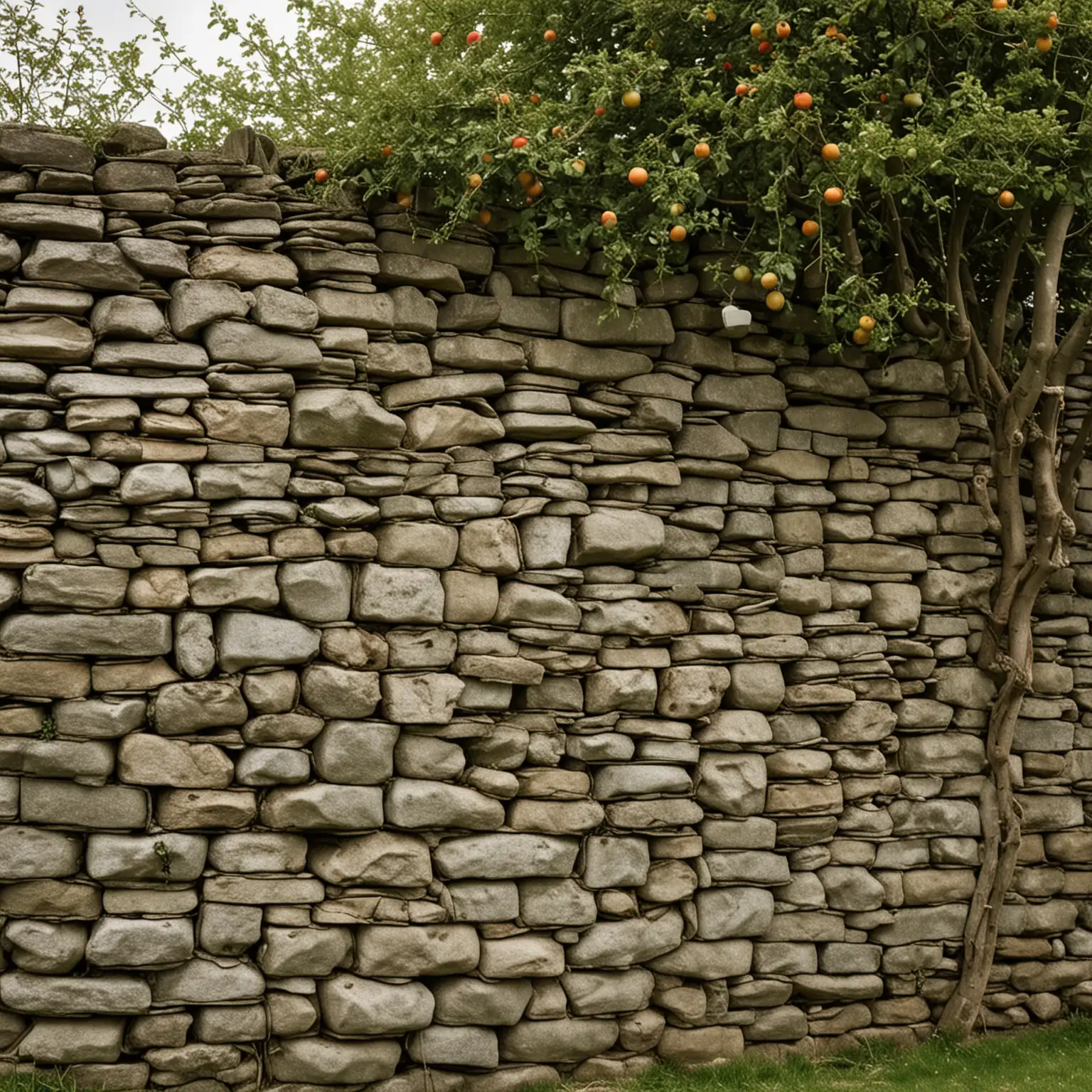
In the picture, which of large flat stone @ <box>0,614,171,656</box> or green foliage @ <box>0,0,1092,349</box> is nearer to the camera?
large flat stone @ <box>0,614,171,656</box>

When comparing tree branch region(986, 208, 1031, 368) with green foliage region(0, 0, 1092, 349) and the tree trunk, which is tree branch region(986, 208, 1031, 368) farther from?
the tree trunk

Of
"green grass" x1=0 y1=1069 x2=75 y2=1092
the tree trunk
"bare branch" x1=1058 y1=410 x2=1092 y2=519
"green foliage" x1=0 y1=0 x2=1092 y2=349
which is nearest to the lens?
"green grass" x1=0 y1=1069 x2=75 y2=1092

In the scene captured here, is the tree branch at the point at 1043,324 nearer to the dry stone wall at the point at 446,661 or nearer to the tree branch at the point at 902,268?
the dry stone wall at the point at 446,661

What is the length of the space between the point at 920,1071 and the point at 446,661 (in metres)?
2.57

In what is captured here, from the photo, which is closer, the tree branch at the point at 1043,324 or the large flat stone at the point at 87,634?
the large flat stone at the point at 87,634

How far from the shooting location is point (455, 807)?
443cm

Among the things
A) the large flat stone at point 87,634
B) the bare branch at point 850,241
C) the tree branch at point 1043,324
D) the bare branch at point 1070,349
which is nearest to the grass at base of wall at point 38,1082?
the large flat stone at point 87,634

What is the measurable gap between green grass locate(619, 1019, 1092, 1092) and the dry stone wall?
12 centimetres

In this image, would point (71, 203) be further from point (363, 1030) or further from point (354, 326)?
point (363, 1030)

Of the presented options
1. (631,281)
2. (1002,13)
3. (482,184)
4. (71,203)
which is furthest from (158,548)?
(1002,13)

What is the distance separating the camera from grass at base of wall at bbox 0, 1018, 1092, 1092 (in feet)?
15.2

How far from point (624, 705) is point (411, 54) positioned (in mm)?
2731

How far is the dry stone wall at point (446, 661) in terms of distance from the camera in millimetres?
4160

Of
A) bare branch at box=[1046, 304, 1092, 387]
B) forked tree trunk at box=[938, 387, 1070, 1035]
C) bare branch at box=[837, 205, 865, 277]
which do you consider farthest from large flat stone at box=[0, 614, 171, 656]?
bare branch at box=[1046, 304, 1092, 387]
